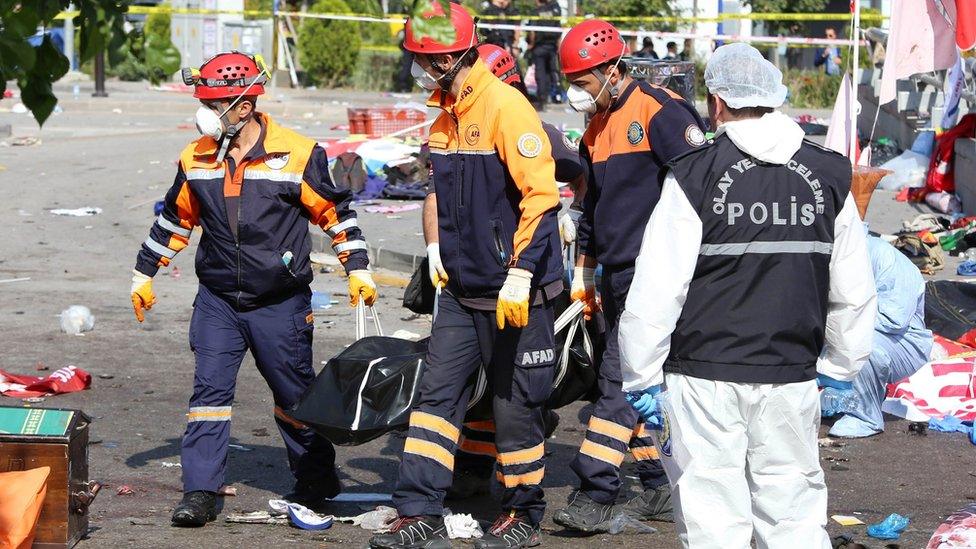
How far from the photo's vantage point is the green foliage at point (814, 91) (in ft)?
78.3

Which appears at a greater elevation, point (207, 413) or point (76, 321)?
point (207, 413)

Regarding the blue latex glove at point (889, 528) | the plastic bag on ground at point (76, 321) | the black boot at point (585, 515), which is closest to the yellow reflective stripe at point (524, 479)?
the black boot at point (585, 515)

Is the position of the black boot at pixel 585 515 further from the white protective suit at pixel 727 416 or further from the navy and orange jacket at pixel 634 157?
the white protective suit at pixel 727 416

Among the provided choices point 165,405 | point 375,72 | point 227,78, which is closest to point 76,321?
point 165,405

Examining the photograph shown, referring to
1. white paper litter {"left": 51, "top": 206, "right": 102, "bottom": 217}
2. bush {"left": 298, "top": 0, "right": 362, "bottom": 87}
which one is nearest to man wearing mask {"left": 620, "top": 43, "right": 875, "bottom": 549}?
white paper litter {"left": 51, "top": 206, "right": 102, "bottom": 217}

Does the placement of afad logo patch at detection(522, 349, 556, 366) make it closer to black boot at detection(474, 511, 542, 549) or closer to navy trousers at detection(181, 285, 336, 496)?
black boot at detection(474, 511, 542, 549)

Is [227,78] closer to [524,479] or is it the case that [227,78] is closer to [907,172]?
[524,479]

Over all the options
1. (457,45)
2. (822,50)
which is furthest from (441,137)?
(822,50)

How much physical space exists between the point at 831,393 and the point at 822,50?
68.1 feet

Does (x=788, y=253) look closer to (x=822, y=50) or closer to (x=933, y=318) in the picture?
(x=933, y=318)

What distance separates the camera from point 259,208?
562 cm

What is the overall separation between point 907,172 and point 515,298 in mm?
10137

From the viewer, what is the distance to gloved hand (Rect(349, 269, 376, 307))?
229 inches

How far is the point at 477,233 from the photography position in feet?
17.3
